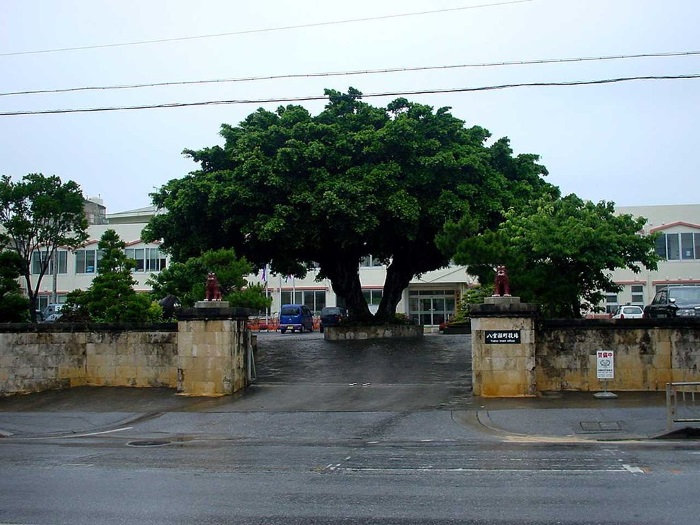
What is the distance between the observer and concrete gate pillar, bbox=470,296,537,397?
1798 centimetres

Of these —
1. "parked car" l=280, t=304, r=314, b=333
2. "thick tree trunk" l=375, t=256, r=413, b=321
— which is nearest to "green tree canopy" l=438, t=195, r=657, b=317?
"thick tree trunk" l=375, t=256, r=413, b=321

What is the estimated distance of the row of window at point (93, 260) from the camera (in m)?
62.3

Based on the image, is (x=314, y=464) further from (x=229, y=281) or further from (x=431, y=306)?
(x=431, y=306)

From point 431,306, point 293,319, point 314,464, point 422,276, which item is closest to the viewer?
A: point 314,464

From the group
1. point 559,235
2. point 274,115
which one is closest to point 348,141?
point 274,115

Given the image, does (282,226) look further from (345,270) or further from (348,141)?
(345,270)

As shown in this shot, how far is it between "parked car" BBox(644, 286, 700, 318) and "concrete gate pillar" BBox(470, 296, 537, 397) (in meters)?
6.63

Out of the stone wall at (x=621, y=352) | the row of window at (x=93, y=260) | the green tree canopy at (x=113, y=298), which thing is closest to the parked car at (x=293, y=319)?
the row of window at (x=93, y=260)

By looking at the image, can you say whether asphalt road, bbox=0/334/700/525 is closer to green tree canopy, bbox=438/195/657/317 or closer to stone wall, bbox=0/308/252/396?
stone wall, bbox=0/308/252/396

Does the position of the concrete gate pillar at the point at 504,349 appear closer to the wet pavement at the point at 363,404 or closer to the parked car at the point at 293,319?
the wet pavement at the point at 363,404

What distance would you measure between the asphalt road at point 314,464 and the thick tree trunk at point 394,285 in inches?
637

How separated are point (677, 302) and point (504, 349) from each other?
8.50m

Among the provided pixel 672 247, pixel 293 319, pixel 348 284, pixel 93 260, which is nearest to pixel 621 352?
pixel 348 284

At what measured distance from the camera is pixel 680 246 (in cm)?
5175
